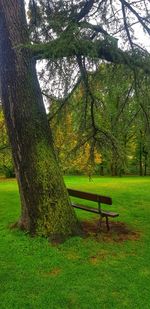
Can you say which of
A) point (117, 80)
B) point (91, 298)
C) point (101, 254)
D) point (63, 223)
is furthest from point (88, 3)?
point (91, 298)

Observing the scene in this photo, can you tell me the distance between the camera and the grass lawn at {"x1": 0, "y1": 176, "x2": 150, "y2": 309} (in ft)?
15.1

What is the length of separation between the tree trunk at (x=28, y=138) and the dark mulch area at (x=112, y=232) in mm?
615

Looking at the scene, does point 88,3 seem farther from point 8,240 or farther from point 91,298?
point 91,298

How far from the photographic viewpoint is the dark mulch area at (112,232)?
7.54 meters

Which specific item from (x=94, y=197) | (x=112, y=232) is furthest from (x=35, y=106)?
(x=112, y=232)

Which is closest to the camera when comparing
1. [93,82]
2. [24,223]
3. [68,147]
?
[24,223]

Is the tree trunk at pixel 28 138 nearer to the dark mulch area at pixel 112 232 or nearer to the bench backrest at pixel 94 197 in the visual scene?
the dark mulch area at pixel 112 232

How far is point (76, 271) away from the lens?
18.5 ft

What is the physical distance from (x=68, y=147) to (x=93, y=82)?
328 centimetres

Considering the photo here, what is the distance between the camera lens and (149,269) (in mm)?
5836

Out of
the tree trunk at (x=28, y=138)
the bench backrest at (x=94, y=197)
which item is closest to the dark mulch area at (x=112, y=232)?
the tree trunk at (x=28, y=138)

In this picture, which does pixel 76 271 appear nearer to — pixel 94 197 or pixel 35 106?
pixel 94 197

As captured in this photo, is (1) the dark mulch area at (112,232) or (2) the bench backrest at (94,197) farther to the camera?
(2) the bench backrest at (94,197)

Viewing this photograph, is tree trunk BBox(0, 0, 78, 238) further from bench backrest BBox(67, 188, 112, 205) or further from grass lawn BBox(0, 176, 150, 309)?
bench backrest BBox(67, 188, 112, 205)
